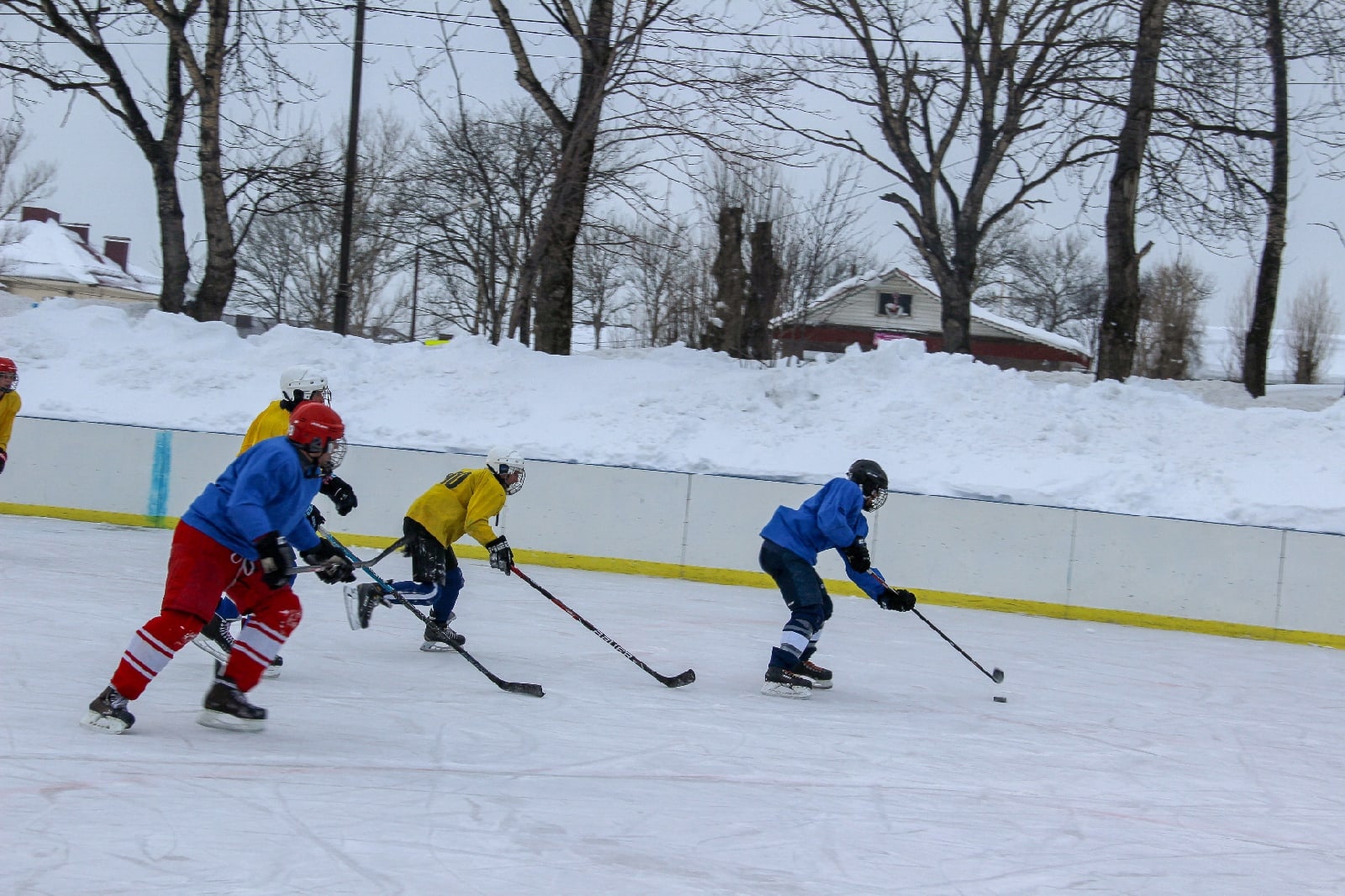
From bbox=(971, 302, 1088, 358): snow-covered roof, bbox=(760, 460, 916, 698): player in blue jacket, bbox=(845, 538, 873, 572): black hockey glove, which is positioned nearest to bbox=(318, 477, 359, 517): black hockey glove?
bbox=(760, 460, 916, 698): player in blue jacket

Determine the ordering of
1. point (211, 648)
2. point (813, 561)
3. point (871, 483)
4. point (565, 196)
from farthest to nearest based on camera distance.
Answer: point (565, 196) < point (813, 561) < point (871, 483) < point (211, 648)

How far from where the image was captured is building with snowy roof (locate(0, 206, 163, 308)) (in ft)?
118

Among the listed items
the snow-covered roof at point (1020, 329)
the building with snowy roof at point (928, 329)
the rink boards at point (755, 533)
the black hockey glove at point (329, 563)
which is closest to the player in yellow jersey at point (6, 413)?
the rink boards at point (755, 533)

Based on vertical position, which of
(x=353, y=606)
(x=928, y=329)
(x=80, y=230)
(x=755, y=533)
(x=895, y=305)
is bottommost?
(x=353, y=606)

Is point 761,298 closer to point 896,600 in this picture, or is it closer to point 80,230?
point 896,600

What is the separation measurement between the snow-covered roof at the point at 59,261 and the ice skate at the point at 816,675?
1347 inches

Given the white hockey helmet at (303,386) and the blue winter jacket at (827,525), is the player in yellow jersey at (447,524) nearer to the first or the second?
the white hockey helmet at (303,386)

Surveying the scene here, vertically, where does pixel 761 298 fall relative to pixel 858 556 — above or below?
above

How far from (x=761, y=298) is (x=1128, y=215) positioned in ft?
14.5

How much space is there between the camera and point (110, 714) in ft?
12.8

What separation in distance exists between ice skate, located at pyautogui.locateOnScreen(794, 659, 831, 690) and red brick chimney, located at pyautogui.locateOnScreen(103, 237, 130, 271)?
41440 mm

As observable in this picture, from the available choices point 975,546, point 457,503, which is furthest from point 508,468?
point 975,546

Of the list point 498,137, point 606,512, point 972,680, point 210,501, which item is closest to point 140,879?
point 210,501

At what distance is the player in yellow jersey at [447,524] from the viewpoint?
597 centimetres
